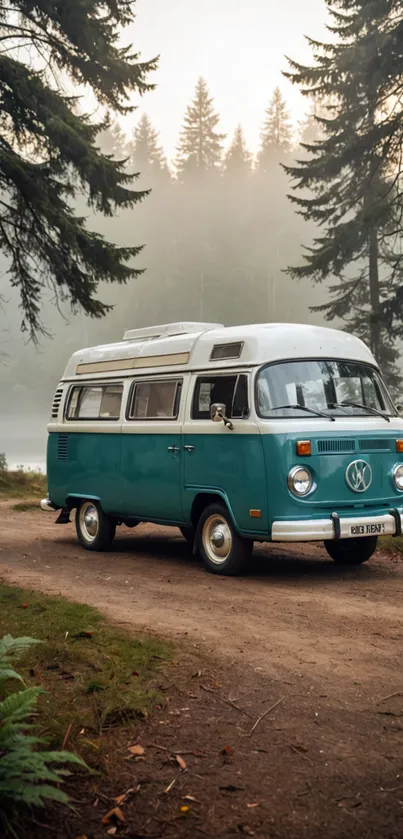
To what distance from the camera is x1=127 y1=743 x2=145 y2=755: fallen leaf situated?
446cm

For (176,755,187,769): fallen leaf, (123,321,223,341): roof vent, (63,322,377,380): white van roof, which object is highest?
(123,321,223,341): roof vent

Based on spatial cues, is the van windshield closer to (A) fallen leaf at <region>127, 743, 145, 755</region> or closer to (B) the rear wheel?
(B) the rear wheel

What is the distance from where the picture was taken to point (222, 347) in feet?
34.9

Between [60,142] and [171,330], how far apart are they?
16.5 feet

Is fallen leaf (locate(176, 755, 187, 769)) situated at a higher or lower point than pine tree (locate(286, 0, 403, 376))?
lower

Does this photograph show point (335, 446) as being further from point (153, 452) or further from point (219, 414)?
point (153, 452)

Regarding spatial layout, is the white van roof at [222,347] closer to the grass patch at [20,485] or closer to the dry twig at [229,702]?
the dry twig at [229,702]

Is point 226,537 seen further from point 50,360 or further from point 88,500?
point 50,360

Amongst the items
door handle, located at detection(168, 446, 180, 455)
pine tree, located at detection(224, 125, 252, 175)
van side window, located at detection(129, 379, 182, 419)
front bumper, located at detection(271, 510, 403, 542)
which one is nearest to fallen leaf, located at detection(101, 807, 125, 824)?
front bumper, located at detection(271, 510, 403, 542)

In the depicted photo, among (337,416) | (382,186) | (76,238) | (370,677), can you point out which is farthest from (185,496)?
(382,186)

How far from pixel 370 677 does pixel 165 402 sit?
6.34m

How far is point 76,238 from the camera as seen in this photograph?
50.8 feet

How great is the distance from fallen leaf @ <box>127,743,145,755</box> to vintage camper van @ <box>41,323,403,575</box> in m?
4.98

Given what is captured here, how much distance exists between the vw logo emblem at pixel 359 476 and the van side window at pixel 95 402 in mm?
4086
